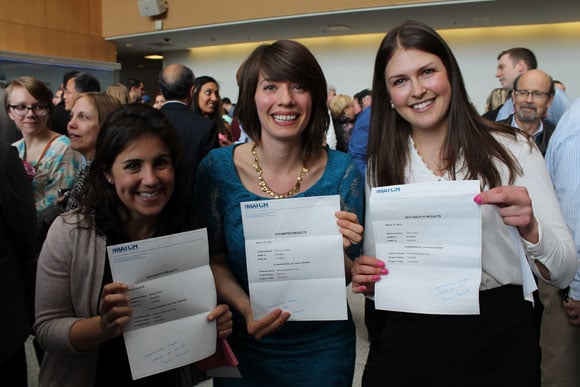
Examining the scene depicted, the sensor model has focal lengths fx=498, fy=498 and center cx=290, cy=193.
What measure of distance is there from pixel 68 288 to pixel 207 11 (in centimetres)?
1154

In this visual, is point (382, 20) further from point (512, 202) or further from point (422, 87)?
point (512, 202)

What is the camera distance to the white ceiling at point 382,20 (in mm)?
9234

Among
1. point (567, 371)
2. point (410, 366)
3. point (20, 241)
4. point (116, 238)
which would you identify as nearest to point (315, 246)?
point (410, 366)

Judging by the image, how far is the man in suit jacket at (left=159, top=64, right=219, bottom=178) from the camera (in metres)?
3.72

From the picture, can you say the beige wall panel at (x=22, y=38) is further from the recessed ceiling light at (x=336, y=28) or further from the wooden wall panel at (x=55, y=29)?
the recessed ceiling light at (x=336, y=28)

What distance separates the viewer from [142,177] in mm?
1477

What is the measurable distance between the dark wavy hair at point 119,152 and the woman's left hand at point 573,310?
5.06ft

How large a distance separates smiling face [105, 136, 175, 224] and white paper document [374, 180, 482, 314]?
64 centimetres

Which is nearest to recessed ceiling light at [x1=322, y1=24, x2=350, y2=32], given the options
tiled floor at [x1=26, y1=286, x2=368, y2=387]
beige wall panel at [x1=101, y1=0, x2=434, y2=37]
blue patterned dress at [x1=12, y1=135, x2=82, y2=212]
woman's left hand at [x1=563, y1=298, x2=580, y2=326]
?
beige wall panel at [x1=101, y1=0, x2=434, y2=37]

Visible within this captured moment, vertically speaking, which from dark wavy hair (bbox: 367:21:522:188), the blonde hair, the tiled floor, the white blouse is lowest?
the tiled floor

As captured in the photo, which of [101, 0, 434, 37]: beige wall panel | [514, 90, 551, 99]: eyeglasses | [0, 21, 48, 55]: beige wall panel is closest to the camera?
[514, 90, 551, 99]: eyeglasses
